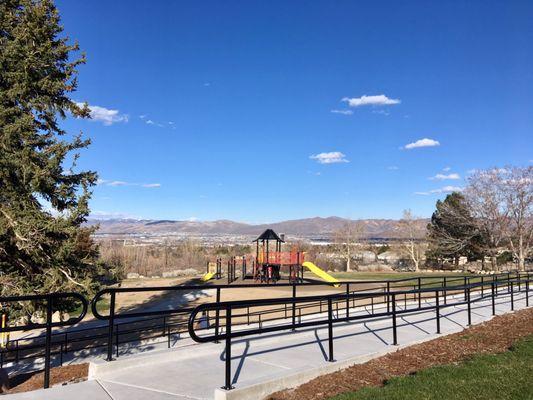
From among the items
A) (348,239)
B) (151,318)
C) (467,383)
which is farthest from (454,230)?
(467,383)

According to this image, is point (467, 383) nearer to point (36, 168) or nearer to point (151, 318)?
point (151, 318)

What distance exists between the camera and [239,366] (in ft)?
18.4

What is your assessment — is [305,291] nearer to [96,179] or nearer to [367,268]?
[96,179]

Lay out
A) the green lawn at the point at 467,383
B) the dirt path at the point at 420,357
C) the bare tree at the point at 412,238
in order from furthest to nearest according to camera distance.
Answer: the bare tree at the point at 412,238, the dirt path at the point at 420,357, the green lawn at the point at 467,383

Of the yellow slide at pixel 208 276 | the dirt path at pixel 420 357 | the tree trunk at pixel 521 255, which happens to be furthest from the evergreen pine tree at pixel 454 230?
the dirt path at pixel 420 357

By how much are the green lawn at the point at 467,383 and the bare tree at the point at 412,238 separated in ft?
169

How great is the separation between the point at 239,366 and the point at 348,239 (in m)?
58.3

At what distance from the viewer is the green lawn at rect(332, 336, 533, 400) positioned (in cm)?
436

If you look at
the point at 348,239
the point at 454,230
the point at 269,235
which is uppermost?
the point at 454,230

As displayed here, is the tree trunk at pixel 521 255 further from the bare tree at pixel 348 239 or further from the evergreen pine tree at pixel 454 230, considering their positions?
the bare tree at pixel 348 239

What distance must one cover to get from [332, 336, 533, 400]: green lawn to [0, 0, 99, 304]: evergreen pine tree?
24.3ft

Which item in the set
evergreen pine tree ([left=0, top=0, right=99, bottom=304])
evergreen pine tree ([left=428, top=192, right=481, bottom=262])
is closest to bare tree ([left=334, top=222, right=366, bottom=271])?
evergreen pine tree ([left=428, top=192, right=481, bottom=262])

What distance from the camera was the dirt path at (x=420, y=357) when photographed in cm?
475

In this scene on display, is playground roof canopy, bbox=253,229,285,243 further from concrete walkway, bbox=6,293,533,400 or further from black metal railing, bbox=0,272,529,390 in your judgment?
concrete walkway, bbox=6,293,533,400
